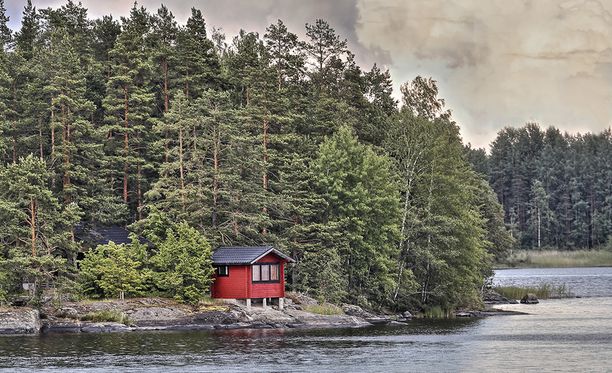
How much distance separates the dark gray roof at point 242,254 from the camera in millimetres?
72562

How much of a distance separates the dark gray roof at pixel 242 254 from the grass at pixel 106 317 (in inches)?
364

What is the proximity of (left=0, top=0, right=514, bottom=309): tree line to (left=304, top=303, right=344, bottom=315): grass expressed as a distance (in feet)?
5.92

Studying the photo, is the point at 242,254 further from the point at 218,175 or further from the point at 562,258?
the point at 562,258

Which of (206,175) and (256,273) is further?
(206,175)

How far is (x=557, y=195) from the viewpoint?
7421 inches

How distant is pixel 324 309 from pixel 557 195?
125 metres

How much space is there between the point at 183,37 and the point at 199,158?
19.8 m

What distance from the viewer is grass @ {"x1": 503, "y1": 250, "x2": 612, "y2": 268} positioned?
163375 mm

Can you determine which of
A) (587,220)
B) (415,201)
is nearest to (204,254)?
(415,201)

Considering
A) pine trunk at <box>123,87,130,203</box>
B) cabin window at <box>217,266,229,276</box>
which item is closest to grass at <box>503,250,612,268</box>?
pine trunk at <box>123,87,130,203</box>

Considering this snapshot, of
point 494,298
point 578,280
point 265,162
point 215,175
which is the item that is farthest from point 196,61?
point 578,280

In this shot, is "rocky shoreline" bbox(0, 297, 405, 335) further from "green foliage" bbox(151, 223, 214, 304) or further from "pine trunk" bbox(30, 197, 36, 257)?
"pine trunk" bbox(30, 197, 36, 257)

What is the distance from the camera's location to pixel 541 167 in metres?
190

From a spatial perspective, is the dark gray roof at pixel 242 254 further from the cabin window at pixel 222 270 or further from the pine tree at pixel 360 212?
the pine tree at pixel 360 212
